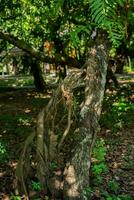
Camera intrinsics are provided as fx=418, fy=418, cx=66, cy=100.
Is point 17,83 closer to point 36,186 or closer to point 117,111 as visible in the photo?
point 117,111

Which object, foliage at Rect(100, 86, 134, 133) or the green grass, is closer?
foliage at Rect(100, 86, 134, 133)

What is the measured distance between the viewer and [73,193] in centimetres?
704

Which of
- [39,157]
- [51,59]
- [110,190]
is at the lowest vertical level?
[110,190]

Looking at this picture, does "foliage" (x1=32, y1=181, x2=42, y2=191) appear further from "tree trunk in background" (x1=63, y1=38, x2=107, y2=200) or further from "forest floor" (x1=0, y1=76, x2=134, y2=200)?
"tree trunk in background" (x1=63, y1=38, x2=107, y2=200)

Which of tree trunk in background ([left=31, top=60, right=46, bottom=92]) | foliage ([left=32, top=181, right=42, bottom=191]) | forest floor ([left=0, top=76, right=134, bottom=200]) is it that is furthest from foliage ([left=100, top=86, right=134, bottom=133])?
foliage ([left=32, top=181, right=42, bottom=191])

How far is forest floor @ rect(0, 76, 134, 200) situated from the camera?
820 centimetres

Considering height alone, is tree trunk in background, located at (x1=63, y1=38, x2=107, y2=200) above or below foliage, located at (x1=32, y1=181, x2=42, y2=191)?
above

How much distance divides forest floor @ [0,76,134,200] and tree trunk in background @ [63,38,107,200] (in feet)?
2.43

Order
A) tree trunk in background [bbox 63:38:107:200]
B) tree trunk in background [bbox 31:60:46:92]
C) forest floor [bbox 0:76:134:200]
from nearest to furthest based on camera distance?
tree trunk in background [bbox 63:38:107:200]
forest floor [bbox 0:76:134:200]
tree trunk in background [bbox 31:60:46:92]

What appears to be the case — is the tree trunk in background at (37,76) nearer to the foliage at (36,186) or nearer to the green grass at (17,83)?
the green grass at (17,83)

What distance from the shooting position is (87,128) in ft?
23.1

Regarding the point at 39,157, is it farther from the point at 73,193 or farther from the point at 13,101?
the point at 13,101

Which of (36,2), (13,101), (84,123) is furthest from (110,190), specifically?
(13,101)

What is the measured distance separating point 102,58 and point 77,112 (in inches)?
47.9
